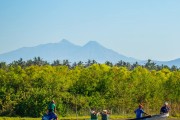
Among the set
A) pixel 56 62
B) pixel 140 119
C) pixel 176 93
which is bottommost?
pixel 140 119

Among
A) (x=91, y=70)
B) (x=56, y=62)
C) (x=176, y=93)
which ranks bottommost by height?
(x=176, y=93)

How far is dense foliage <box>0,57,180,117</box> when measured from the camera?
65.3m

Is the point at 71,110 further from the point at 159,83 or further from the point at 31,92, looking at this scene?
the point at 159,83

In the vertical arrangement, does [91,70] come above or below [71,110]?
above

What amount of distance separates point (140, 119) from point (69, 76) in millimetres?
46873

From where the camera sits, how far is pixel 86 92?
68.8 meters

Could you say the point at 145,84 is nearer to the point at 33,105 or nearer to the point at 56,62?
the point at 33,105

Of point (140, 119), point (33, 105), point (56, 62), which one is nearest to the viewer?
point (140, 119)

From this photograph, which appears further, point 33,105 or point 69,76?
point 69,76

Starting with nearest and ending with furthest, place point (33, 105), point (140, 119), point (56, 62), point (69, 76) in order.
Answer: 1. point (140, 119)
2. point (33, 105)
3. point (69, 76)
4. point (56, 62)

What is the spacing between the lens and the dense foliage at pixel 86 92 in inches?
2571

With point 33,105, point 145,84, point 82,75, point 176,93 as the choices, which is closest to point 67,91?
point 82,75

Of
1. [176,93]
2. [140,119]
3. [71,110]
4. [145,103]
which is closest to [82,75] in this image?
[71,110]

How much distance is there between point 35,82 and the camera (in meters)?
70.8
